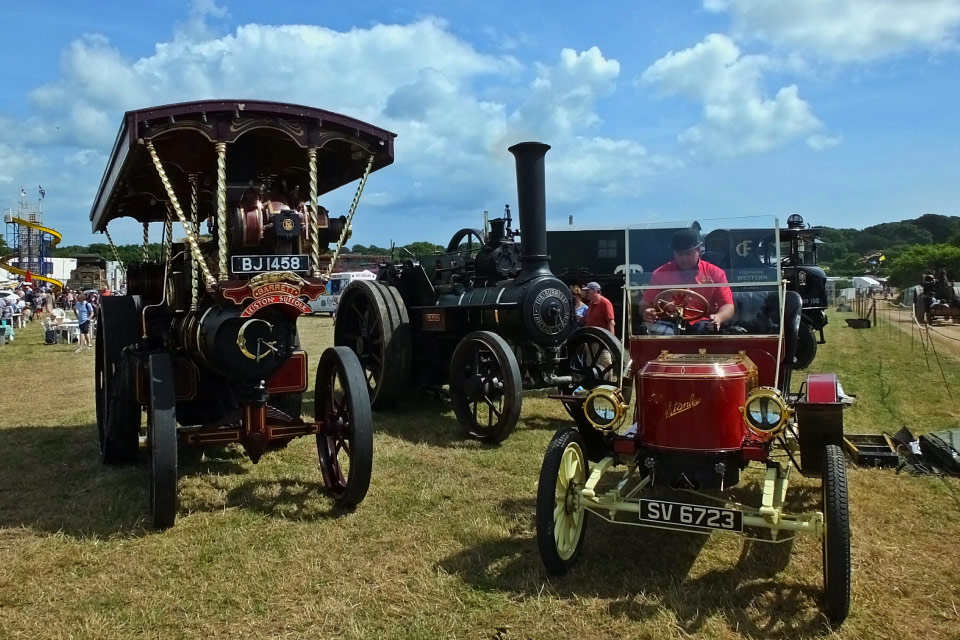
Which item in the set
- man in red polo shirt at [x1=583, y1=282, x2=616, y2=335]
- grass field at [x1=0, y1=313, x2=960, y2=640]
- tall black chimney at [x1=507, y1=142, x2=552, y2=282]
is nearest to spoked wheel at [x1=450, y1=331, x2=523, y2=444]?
grass field at [x1=0, y1=313, x2=960, y2=640]

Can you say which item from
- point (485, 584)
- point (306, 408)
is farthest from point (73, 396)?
point (485, 584)

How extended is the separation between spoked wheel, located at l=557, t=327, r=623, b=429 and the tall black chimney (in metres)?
0.78

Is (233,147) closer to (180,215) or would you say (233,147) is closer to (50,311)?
(180,215)

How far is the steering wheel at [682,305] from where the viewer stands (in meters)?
4.05

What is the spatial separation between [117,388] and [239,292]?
1.75 m

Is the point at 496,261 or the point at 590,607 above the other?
the point at 496,261

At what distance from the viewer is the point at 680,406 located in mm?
3236

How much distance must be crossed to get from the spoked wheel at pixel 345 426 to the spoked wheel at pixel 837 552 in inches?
87.9

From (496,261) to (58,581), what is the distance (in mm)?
4923

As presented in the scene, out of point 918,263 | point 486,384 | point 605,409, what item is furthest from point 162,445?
point 918,263

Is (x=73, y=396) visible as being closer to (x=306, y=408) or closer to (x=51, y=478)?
(x=306, y=408)

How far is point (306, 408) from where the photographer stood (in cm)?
805

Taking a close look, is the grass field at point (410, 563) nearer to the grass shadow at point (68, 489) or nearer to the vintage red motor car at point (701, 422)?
the grass shadow at point (68, 489)

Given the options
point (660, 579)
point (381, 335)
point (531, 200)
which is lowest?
point (660, 579)
